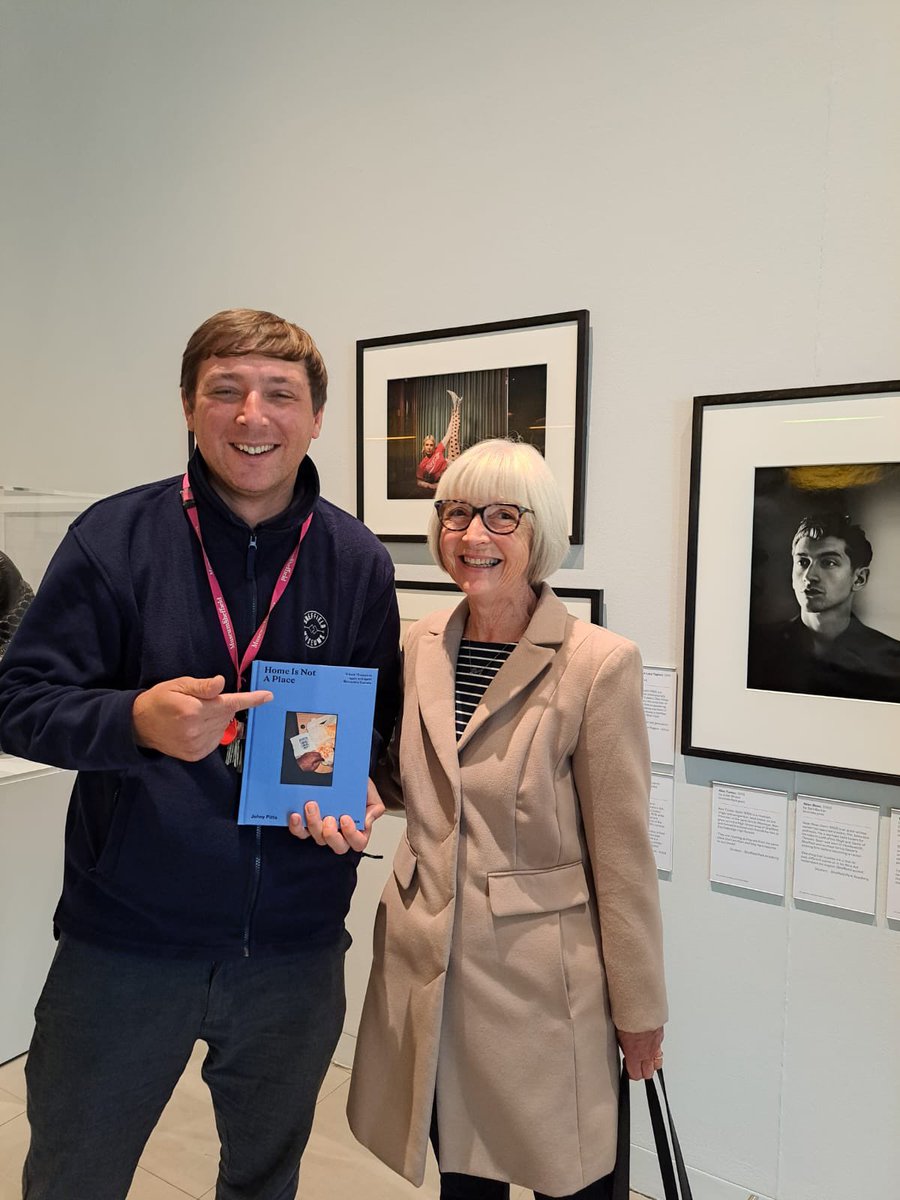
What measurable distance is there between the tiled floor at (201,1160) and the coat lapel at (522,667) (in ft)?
4.85

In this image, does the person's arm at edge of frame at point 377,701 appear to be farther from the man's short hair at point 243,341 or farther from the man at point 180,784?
the man's short hair at point 243,341

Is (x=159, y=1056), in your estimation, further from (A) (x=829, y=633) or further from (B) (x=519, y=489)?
(A) (x=829, y=633)

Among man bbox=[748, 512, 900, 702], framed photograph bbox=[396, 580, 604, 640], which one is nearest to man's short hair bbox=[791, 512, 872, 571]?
man bbox=[748, 512, 900, 702]

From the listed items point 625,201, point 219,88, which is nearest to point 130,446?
point 219,88

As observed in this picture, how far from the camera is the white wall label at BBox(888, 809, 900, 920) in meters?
1.85

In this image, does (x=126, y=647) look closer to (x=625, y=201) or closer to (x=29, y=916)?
(x=625, y=201)

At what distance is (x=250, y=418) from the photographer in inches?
51.8

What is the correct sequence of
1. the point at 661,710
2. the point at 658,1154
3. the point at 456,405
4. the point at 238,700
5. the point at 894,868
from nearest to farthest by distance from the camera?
the point at 238,700 → the point at 658,1154 → the point at 894,868 → the point at 661,710 → the point at 456,405

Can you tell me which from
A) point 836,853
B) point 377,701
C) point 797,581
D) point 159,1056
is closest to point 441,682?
point 377,701

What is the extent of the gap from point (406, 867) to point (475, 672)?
0.35 meters

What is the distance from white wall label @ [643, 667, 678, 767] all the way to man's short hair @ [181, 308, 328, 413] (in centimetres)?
118

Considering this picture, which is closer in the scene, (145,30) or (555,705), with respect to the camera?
(555,705)

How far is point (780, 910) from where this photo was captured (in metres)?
2.01

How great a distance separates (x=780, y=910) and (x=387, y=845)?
115 centimetres
